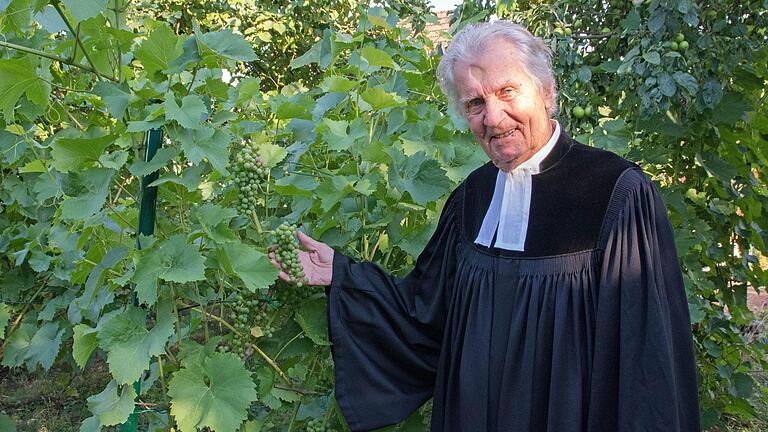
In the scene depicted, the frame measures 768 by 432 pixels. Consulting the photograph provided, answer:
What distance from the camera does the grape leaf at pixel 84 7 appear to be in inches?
52.0

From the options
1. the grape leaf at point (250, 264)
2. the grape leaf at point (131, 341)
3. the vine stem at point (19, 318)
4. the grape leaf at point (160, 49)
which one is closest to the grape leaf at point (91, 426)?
the grape leaf at point (131, 341)

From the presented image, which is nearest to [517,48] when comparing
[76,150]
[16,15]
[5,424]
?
[76,150]

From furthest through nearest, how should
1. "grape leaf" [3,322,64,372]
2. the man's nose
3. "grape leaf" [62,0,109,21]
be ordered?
"grape leaf" [3,322,64,372] → the man's nose → "grape leaf" [62,0,109,21]

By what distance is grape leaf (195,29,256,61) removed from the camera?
156 centimetres

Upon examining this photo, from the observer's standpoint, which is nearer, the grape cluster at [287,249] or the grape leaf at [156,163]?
the grape leaf at [156,163]

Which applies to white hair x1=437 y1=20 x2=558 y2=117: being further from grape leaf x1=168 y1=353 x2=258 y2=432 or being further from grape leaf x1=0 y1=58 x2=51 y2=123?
grape leaf x1=0 y1=58 x2=51 y2=123

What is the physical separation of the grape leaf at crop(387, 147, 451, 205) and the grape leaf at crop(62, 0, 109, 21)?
2.58ft

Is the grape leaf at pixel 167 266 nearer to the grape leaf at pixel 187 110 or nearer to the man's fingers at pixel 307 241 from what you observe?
the grape leaf at pixel 187 110

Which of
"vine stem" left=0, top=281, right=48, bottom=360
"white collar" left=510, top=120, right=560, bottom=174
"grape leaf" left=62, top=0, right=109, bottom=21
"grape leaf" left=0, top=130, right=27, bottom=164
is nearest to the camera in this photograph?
"grape leaf" left=62, top=0, right=109, bottom=21

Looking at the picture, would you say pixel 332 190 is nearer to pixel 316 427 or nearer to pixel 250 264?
pixel 250 264

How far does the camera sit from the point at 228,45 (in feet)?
5.17

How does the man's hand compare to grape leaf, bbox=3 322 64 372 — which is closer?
the man's hand

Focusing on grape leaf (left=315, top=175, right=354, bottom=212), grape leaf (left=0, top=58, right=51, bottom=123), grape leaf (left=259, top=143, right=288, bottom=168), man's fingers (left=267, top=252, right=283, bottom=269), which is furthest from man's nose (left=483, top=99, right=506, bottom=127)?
grape leaf (left=0, top=58, right=51, bottom=123)

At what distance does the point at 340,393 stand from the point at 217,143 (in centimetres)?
76
